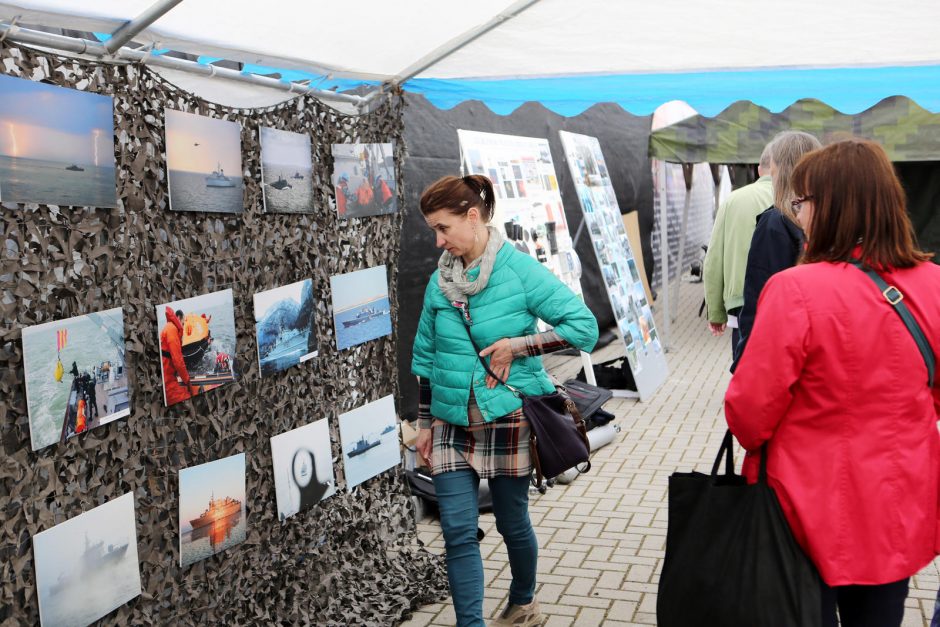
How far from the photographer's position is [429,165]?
7285mm

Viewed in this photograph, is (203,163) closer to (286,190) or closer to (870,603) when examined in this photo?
(286,190)

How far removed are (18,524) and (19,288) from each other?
0.62 m

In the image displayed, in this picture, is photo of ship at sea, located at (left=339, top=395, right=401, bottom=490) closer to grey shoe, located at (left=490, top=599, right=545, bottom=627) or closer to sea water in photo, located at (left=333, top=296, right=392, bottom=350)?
sea water in photo, located at (left=333, top=296, right=392, bottom=350)

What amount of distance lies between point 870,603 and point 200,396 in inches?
83.2

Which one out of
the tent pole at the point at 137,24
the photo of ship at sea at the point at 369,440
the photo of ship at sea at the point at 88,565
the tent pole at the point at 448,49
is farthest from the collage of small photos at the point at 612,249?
the tent pole at the point at 137,24

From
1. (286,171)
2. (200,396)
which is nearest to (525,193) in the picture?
(286,171)

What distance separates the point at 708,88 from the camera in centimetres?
482

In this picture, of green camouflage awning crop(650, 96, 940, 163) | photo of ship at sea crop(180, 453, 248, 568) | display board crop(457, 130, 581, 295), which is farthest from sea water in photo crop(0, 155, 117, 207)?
green camouflage awning crop(650, 96, 940, 163)

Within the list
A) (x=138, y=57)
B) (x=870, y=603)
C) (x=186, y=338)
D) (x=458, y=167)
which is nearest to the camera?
(x=870, y=603)

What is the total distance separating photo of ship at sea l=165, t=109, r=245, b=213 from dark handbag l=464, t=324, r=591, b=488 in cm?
97

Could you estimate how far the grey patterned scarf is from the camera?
3.40 meters

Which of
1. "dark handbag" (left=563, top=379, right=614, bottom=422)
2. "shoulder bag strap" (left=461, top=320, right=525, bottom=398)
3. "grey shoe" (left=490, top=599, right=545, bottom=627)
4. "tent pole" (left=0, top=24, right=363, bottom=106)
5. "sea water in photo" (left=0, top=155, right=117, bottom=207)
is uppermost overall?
"tent pole" (left=0, top=24, right=363, bottom=106)

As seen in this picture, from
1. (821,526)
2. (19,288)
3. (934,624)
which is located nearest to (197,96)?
(19,288)

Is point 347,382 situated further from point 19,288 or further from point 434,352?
point 19,288
